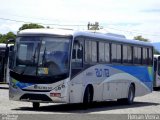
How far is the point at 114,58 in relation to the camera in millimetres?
26234

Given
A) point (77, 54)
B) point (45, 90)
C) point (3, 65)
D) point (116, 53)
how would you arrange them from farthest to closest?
point (3, 65) < point (116, 53) < point (77, 54) < point (45, 90)

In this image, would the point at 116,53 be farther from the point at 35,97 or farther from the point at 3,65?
the point at 3,65

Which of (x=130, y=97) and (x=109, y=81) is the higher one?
(x=109, y=81)

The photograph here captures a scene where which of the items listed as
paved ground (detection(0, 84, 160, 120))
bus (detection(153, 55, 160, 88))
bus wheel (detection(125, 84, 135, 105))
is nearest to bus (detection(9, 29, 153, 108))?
paved ground (detection(0, 84, 160, 120))

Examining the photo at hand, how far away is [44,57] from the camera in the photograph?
21.4 meters

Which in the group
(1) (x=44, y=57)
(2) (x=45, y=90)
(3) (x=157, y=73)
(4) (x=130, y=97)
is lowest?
(3) (x=157, y=73)

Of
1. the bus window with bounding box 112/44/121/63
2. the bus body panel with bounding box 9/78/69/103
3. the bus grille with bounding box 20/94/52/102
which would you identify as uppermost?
the bus window with bounding box 112/44/121/63

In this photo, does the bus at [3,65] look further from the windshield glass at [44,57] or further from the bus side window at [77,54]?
the windshield glass at [44,57]

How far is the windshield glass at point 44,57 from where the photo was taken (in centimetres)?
2127

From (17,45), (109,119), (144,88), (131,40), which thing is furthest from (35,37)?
(144,88)

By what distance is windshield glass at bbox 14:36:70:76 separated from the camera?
21266 millimetres

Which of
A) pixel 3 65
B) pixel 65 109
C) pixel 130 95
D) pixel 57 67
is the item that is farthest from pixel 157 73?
pixel 57 67

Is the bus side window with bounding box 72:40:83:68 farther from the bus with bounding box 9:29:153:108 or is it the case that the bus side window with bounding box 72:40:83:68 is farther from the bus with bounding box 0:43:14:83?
the bus with bounding box 0:43:14:83

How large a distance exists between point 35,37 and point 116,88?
6.61 m
